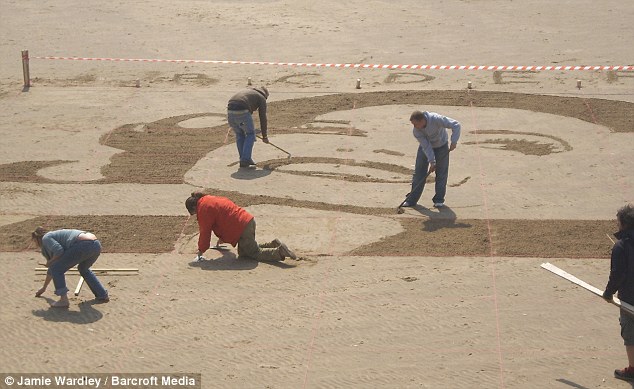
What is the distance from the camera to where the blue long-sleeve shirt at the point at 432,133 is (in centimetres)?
1570

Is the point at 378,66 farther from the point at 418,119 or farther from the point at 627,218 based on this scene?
the point at 627,218

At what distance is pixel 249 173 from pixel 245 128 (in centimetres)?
83

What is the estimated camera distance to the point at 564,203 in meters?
16.0

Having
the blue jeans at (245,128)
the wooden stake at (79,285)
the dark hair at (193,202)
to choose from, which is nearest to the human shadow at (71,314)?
the wooden stake at (79,285)

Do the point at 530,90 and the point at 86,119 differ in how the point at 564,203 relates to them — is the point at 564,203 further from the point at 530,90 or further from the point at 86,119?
the point at 86,119

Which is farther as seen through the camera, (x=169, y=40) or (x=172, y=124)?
(x=169, y=40)

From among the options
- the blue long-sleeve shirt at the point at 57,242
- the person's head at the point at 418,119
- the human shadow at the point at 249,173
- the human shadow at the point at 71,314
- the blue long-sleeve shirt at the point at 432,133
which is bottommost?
the human shadow at the point at 71,314

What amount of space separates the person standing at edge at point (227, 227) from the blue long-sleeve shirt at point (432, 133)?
3.02 meters

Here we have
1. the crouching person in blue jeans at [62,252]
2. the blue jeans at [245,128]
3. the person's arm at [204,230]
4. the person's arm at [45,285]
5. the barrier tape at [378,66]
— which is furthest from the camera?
the barrier tape at [378,66]

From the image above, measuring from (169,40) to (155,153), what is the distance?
10.6m

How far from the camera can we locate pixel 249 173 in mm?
17844

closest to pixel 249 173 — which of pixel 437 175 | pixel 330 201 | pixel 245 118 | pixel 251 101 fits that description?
pixel 245 118

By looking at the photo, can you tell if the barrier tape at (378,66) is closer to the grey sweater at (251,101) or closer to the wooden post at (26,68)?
the wooden post at (26,68)

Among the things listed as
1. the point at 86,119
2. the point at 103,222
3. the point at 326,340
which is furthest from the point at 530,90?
the point at 326,340
